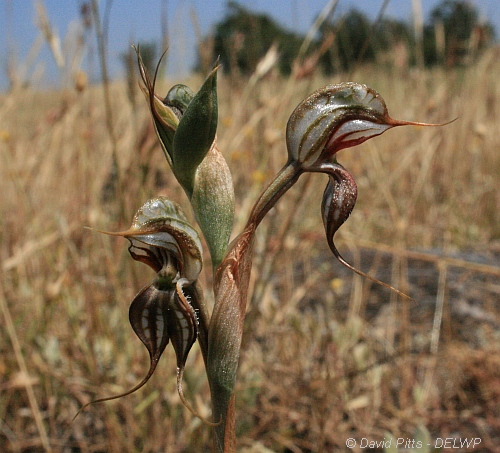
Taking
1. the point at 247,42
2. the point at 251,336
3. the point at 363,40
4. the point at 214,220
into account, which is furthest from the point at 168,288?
the point at 247,42

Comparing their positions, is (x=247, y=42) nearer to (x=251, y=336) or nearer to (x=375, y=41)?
(x=375, y=41)

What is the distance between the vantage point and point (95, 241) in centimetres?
152

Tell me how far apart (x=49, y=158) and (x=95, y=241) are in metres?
0.79

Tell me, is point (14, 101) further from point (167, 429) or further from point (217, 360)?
point (217, 360)

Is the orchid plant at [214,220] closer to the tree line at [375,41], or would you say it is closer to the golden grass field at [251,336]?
the tree line at [375,41]

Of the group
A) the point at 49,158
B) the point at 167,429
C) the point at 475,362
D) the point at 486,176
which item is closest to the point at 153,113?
the point at 167,429

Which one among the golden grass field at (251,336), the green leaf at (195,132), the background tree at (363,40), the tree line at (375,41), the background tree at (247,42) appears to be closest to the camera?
the green leaf at (195,132)

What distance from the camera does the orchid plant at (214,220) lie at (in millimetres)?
532

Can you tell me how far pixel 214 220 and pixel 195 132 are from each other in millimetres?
97

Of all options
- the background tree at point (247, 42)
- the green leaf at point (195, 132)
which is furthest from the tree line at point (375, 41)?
the green leaf at point (195, 132)

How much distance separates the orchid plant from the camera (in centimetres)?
53

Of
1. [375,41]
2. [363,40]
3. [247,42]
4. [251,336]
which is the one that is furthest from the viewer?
[375,41]

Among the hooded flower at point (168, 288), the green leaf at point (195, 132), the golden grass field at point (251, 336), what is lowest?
the golden grass field at point (251, 336)

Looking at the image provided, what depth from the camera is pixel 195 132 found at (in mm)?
528
